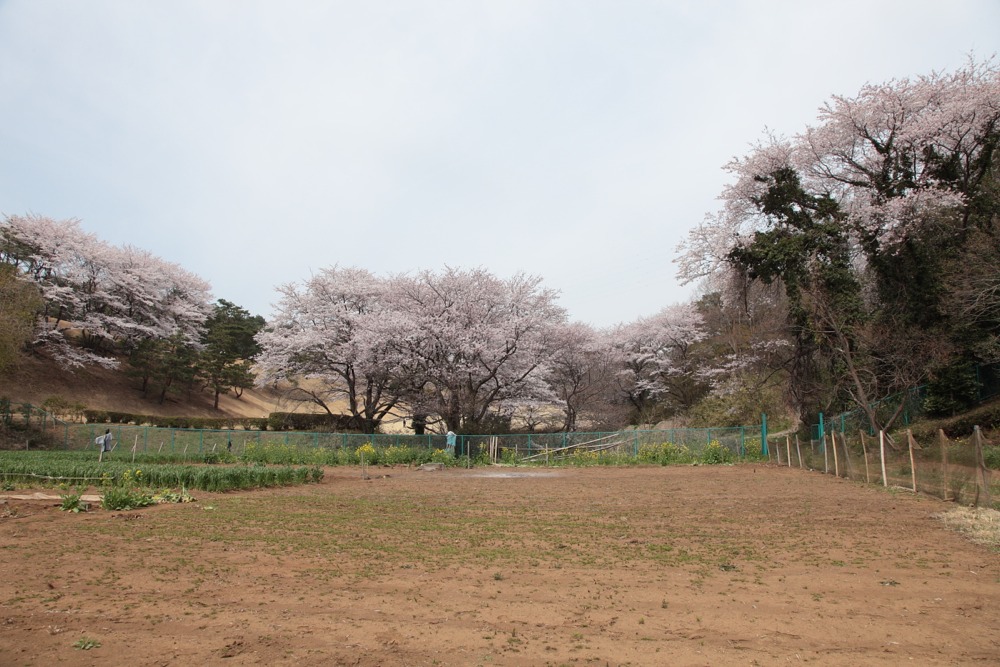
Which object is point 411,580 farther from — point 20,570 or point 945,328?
point 945,328

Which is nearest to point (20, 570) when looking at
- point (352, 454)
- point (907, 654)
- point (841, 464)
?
point (907, 654)

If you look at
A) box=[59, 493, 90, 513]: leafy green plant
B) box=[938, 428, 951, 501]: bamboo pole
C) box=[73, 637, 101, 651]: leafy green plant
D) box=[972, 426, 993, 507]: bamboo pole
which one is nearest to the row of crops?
box=[59, 493, 90, 513]: leafy green plant

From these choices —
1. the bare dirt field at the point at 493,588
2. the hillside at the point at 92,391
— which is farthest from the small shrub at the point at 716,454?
the hillside at the point at 92,391

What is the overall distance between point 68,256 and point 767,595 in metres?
45.0

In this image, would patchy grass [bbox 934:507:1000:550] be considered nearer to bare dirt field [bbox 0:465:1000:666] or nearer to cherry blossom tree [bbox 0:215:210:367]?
bare dirt field [bbox 0:465:1000:666]

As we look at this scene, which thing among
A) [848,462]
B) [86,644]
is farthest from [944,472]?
[86,644]

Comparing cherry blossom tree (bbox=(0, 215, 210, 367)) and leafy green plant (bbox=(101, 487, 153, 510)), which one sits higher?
cherry blossom tree (bbox=(0, 215, 210, 367))

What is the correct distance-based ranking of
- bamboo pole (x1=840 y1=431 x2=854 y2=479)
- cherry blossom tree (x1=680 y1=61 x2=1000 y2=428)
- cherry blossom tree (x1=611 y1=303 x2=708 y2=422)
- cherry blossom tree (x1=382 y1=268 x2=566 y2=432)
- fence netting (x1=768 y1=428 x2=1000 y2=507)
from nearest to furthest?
1. fence netting (x1=768 y1=428 x2=1000 y2=507)
2. bamboo pole (x1=840 y1=431 x2=854 y2=479)
3. cherry blossom tree (x1=680 y1=61 x2=1000 y2=428)
4. cherry blossom tree (x1=382 y1=268 x2=566 y2=432)
5. cherry blossom tree (x1=611 y1=303 x2=708 y2=422)

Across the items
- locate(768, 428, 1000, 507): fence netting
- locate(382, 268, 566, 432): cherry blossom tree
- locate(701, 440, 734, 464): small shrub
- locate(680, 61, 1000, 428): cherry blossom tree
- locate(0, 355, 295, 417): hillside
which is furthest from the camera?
locate(0, 355, 295, 417): hillside

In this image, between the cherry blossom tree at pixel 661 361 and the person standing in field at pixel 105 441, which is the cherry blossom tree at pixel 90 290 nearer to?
the person standing in field at pixel 105 441

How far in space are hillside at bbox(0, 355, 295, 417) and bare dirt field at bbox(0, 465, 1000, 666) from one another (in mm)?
31029

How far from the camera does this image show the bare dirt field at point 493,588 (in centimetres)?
448

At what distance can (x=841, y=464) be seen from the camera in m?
17.8

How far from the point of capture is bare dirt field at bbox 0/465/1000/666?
448cm
